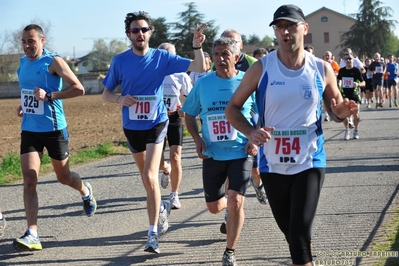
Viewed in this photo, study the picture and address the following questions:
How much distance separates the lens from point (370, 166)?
1170cm

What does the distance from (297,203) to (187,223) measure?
3440 millimetres

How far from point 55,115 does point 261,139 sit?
3328 mm

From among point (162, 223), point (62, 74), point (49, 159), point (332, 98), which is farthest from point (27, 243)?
point (49, 159)

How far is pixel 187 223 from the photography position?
784 cm

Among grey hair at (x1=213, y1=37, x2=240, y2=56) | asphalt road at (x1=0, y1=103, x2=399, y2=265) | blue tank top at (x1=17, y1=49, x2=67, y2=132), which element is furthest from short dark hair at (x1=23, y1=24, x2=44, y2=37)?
asphalt road at (x1=0, y1=103, x2=399, y2=265)

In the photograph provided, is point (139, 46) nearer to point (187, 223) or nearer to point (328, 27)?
point (187, 223)

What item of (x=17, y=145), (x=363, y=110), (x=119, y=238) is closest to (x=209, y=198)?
(x=119, y=238)

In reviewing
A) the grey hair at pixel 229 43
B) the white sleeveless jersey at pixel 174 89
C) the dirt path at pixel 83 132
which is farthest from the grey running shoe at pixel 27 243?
the dirt path at pixel 83 132

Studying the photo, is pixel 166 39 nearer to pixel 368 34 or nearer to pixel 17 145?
pixel 368 34

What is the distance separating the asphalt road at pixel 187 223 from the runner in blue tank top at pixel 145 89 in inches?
19.9

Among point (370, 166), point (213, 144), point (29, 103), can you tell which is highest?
point (29, 103)

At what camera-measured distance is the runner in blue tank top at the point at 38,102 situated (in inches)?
276

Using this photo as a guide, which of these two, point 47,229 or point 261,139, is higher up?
point 261,139

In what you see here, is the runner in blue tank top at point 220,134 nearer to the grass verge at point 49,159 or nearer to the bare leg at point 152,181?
the bare leg at point 152,181
